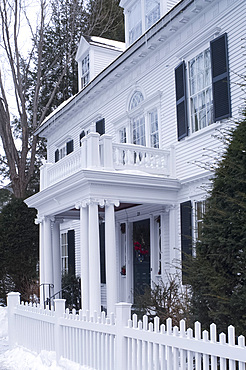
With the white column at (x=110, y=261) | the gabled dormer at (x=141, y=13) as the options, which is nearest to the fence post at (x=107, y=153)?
the white column at (x=110, y=261)

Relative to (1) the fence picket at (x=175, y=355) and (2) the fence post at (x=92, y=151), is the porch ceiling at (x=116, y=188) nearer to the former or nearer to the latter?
(2) the fence post at (x=92, y=151)

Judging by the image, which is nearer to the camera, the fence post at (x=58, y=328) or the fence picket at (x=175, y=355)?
the fence picket at (x=175, y=355)

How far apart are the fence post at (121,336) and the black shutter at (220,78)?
5.78 metres

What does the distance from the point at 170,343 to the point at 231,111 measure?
6467mm

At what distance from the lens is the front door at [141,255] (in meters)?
14.7

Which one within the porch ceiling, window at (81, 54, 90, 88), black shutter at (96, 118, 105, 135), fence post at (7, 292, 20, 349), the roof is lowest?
fence post at (7, 292, 20, 349)

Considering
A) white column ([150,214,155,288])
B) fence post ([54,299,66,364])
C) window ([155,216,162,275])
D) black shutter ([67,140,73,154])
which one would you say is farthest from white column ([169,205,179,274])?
black shutter ([67,140,73,154])

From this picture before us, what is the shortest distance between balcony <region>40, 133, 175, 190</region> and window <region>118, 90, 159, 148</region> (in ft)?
3.68

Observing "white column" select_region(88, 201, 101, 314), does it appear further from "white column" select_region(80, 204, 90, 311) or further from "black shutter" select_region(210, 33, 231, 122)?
"black shutter" select_region(210, 33, 231, 122)

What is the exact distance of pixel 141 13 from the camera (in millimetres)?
15523

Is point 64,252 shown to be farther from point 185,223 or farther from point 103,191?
point 103,191

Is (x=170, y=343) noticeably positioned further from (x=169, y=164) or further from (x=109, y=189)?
(x=169, y=164)

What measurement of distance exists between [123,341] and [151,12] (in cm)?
1157

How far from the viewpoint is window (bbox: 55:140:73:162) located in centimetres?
1962
